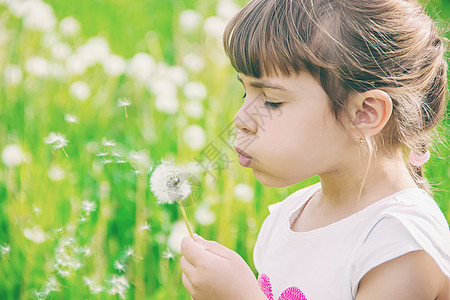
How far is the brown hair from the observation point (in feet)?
3.84

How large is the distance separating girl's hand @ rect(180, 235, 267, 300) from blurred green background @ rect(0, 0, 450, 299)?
15cm

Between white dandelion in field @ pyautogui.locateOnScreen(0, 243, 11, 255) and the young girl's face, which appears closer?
the young girl's face

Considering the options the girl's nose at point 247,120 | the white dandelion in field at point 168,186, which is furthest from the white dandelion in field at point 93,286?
the girl's nose at point 247,120

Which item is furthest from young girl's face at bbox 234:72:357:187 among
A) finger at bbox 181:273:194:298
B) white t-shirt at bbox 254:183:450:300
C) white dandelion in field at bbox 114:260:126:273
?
white dandelion in field at bbox 114:260:126:273

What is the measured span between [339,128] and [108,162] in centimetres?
65

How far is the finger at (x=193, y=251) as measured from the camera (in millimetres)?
1168

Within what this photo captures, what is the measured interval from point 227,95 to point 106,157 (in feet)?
1.94

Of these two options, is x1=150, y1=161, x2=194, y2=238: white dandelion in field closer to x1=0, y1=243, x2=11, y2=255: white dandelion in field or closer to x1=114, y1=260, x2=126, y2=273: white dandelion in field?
x1=114, y1=260, x2=126, y2=273: white dandelion in field

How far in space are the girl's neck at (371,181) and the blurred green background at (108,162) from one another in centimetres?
29

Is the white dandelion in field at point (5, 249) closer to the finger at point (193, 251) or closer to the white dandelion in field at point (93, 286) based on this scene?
the white dandelion in field at point (93, 286)

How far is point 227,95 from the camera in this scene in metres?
2.27

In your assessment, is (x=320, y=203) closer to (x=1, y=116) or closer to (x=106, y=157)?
(x=106, y=157)

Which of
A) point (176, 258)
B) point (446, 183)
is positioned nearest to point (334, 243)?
point (176, 258)

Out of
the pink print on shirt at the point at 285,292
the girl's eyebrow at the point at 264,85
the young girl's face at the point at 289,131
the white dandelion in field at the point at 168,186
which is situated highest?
the girl's eyebrow at the point at 264,85
